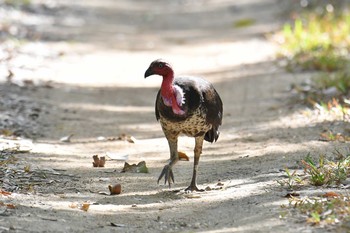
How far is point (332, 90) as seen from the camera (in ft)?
A: 34.9

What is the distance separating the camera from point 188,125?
643 centimetres

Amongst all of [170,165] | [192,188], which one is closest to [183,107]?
[170,165]

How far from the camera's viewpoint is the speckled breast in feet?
20.9

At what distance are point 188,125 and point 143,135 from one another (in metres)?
3.12

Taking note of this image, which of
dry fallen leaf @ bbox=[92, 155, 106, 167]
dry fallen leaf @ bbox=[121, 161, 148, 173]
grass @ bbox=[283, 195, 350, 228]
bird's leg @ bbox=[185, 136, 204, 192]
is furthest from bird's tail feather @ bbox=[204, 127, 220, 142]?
grass @ bbox=[283, 195, 350, 228]

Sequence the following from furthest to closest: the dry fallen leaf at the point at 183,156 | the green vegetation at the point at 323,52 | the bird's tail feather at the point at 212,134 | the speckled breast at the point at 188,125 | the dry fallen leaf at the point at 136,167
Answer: the green vegetation at the point at 323,52 → the dry fallen leaf at the point at 183,156 → the dry fallen leaf at the point at 136,167 → the bird's tail feather at the point at 212,134 → the speckled breast at the point at 188,125

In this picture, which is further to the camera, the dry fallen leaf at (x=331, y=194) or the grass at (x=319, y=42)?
the grass at (x=319, y=42)

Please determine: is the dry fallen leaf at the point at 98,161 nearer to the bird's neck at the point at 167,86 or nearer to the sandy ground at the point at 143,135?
the sandy ground at the point at 143,135

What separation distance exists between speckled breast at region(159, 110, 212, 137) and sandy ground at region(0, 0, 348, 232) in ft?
1.75

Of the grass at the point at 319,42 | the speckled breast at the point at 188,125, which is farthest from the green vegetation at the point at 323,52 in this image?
the speckled breast at the point at 188,125

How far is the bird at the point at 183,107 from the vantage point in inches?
246

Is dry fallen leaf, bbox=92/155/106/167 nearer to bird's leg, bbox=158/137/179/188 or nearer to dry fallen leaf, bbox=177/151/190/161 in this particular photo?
dry fallen leaf, bbox=177/151/190/161

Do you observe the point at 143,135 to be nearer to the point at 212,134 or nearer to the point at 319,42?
the point at 212,134

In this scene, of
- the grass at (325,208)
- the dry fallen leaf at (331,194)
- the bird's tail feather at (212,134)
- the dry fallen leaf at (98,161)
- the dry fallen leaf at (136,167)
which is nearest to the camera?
the grass at (325,208)
